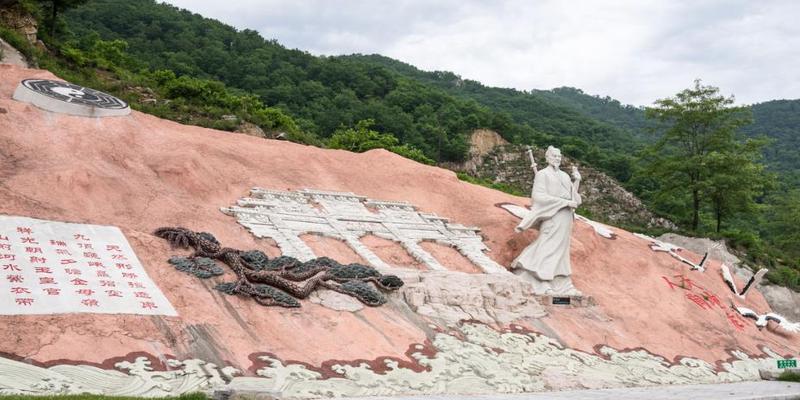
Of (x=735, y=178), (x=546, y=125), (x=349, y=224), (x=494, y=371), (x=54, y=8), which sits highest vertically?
(x=546, y=125)

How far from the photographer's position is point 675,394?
864 cm

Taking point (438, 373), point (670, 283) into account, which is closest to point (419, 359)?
point (438, 373)

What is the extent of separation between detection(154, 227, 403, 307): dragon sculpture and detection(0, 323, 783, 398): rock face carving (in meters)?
1.33

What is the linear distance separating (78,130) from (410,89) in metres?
32.0

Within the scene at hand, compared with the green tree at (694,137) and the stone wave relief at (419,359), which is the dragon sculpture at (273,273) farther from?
the green tree at (694,137)

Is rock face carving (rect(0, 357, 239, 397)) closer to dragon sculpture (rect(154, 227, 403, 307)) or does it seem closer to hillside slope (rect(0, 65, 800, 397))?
hillside slope (rect(0, 65, 800, 397))

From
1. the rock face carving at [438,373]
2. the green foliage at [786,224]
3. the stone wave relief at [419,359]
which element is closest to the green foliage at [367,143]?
the stone wave relief at [419,359]

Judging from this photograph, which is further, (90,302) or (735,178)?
(735,178)

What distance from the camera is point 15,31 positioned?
18625mm

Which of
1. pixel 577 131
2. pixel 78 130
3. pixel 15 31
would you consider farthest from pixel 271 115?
pixel 577 131

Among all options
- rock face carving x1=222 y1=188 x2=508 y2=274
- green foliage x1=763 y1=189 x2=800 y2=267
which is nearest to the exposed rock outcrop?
green foliage x1=763 y1=189 x2=800 y2=267

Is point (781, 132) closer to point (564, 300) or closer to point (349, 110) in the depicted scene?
point (349, 110)

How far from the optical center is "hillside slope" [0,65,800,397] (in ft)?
24.3

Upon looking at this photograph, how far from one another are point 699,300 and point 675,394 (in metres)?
6.24
